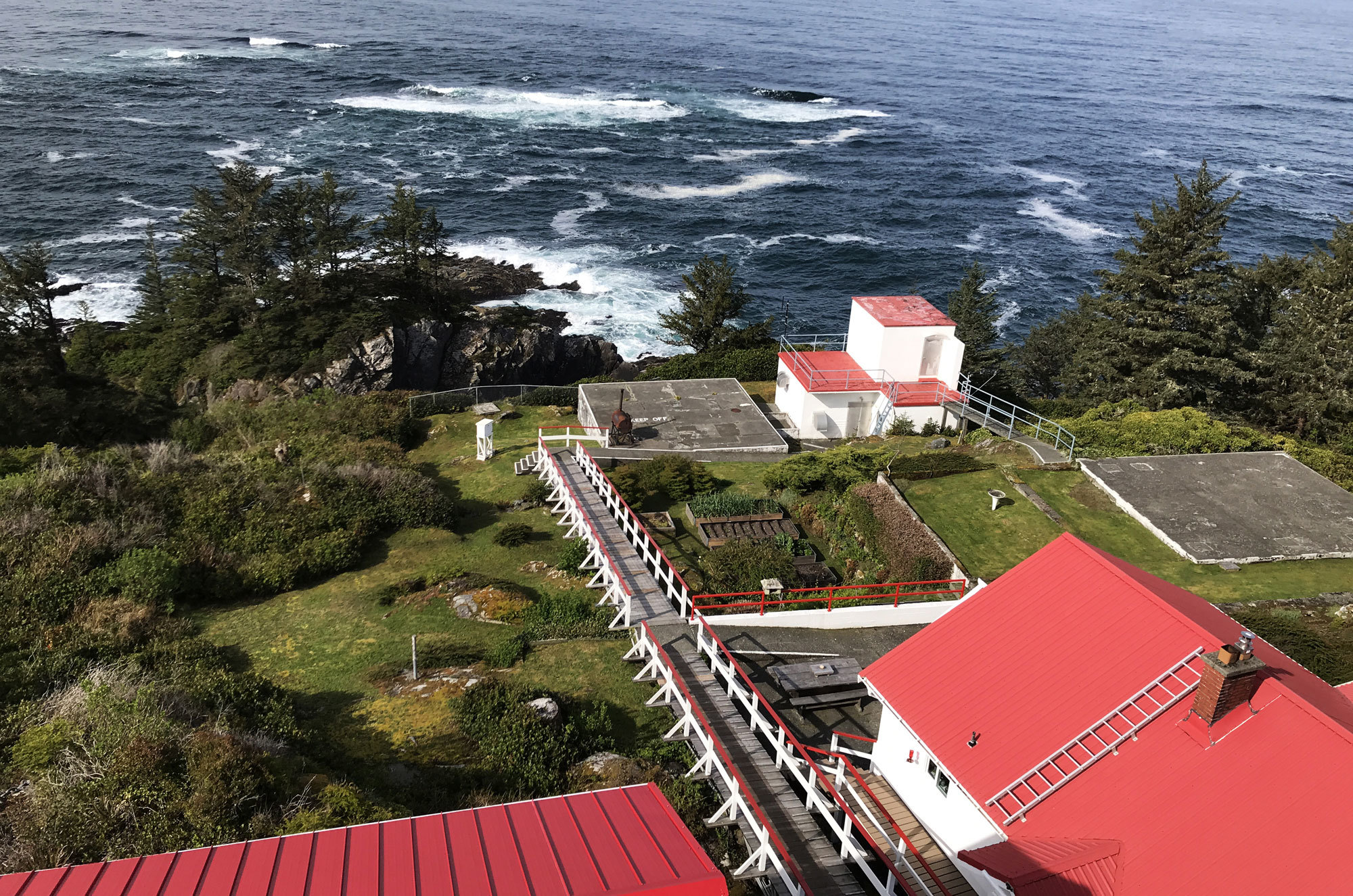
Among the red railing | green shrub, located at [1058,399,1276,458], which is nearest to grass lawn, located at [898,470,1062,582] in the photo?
the red railing

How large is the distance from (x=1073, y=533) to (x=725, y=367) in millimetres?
20830

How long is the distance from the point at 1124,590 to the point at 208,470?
1077 inches

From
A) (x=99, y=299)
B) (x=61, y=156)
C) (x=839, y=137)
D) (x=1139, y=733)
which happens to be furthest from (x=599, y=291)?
(x=1139, y=733)

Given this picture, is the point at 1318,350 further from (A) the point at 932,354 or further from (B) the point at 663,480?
(B) the point at 663,480

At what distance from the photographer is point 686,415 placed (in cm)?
3853

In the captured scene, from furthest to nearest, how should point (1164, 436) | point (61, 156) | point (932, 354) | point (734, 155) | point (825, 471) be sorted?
point (734, 155)
point (61, 156)
point (932, 354)
point (1164, 436)
point (825, 471)

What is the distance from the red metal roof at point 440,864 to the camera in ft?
A: 33.7

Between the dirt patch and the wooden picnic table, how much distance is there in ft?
42.7

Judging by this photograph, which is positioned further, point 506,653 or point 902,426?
point 902,426

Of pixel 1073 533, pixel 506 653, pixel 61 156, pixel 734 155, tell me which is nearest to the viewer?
pixel 506 653

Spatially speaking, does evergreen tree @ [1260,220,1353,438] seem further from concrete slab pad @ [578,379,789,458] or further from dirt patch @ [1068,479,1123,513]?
concrete slab pad @ [578,379,789,458]

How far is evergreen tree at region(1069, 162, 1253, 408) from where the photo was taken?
42.0 m

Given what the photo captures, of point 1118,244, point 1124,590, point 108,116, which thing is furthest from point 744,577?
point 108,116

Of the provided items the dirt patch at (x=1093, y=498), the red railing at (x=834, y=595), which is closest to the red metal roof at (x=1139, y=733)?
the red railing at (x=834, y=595)
